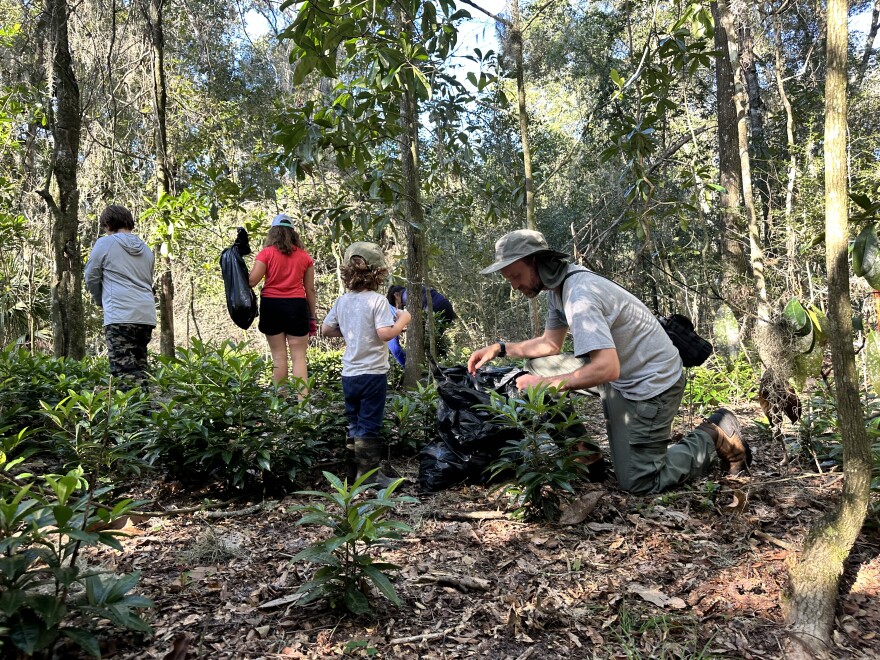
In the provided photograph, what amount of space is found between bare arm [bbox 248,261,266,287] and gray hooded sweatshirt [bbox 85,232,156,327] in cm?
93

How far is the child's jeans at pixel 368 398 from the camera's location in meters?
4.04

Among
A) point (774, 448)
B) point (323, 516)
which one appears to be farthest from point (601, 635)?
point (774, 448)

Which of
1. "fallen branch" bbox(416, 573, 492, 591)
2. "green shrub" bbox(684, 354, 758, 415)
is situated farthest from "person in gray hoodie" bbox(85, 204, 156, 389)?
"green shrub" bbox(684, 354, 758, 415)

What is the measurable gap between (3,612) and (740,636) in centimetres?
249

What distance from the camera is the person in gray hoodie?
17.0 feet

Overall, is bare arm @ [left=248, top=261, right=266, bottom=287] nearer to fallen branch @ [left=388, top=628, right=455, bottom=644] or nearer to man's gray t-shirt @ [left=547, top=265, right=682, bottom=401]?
man's gray t-shirt @ [left=547, top=265, right=682, bottom=401]

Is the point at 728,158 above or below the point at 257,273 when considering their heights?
above

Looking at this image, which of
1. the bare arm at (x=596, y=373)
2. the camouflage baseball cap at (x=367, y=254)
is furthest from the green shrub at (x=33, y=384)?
the bare arm at (x=596, y=373)

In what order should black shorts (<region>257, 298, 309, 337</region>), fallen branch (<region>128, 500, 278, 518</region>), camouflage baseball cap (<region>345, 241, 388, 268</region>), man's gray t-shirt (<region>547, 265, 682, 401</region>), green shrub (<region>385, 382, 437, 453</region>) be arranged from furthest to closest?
black shorts (<region>257, 298, 309, 337</region>), green shrub (<region>385, 382, 437, 453</region>), camouflage baseball cap (<region>345, 241, 388, 268</region>), man's gray t-shirt (<region>547, 265, 682, 401</region>), fallen branch (<region>128, 500, 278, 518</region>)

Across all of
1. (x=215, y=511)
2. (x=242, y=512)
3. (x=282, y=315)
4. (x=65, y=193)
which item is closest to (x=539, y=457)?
(x=242, y=512)

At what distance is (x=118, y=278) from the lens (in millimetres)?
5211

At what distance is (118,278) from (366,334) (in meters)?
2.56

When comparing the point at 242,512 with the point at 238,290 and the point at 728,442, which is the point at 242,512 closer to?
the point at 238,290

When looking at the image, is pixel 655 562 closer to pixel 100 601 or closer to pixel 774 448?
pixel 774 448
